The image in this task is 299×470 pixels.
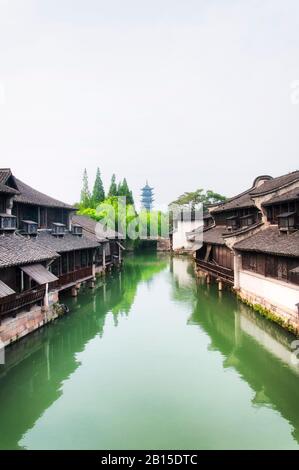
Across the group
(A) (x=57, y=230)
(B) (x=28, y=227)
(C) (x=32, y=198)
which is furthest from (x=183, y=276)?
(B) (x=28, y=227)

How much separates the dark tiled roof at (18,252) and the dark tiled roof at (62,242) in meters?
3.53

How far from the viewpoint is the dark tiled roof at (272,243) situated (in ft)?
61.6

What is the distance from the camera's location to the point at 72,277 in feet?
92.4

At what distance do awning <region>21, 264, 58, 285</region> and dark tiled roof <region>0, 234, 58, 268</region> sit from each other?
0.37 m

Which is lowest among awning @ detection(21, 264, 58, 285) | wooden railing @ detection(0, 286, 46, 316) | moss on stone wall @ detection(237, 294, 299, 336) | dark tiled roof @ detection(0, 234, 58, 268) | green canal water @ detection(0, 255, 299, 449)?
green canal water @ detection(0, 255, 299, 449)

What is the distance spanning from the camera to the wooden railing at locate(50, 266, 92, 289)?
2508 cm

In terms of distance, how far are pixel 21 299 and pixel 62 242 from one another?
12471 mm

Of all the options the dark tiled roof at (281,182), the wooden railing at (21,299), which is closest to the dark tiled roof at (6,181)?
the wooden railing at (21,299)

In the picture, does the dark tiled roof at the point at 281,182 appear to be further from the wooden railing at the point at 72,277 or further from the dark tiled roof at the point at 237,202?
the wooden railing at the point at 72,277

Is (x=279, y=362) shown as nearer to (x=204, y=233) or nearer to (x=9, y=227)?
(x=9, y=227)

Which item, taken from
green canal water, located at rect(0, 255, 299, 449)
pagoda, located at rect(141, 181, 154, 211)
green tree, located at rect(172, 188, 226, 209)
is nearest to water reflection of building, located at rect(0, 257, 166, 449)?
green canal water, located at rect(0, 255, 299, 449)

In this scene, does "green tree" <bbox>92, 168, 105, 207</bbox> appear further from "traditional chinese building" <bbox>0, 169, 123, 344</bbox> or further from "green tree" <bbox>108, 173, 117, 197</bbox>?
"traditional chinese building" <bbox>0, 169, 123, 344</bbox>

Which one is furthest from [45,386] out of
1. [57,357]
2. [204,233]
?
[204,233]

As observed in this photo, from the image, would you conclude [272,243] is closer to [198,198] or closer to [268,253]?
[268,253]
